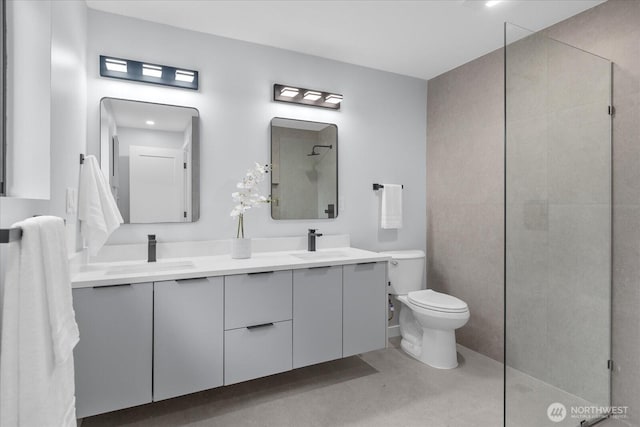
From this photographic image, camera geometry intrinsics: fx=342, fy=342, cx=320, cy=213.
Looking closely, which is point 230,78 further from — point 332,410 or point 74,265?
point 332,410

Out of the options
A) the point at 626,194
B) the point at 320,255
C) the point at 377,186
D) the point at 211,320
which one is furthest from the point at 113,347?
the point at 626,194

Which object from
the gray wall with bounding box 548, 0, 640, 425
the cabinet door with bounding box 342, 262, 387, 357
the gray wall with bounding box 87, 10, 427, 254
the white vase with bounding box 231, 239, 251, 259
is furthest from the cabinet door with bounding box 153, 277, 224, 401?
the gray wall with bounding box 548, 0, 640, 425

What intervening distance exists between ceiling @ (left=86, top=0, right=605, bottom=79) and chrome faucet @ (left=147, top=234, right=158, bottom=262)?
4.71ft

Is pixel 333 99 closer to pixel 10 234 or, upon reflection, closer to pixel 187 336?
pixel 187 336

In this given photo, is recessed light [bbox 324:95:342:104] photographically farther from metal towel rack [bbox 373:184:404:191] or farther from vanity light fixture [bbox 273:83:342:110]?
metal towel rack [bbox 373:184:404:191]

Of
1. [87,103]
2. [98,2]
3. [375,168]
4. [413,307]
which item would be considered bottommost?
[413,307]

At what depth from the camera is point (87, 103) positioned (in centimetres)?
214

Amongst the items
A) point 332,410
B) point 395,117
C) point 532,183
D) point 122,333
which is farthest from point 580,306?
point 122,333

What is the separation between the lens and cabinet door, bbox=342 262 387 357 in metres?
2.33

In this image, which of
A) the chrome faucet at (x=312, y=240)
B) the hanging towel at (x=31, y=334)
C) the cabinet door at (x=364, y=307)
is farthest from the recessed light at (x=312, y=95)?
the hanging towel at (x=31, y=334)

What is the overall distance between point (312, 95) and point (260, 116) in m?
0.47

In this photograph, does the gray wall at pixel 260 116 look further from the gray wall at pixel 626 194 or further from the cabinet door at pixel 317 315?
the gray wall at pixel 626 194

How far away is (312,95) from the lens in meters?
2.76

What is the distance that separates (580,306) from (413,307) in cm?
106
